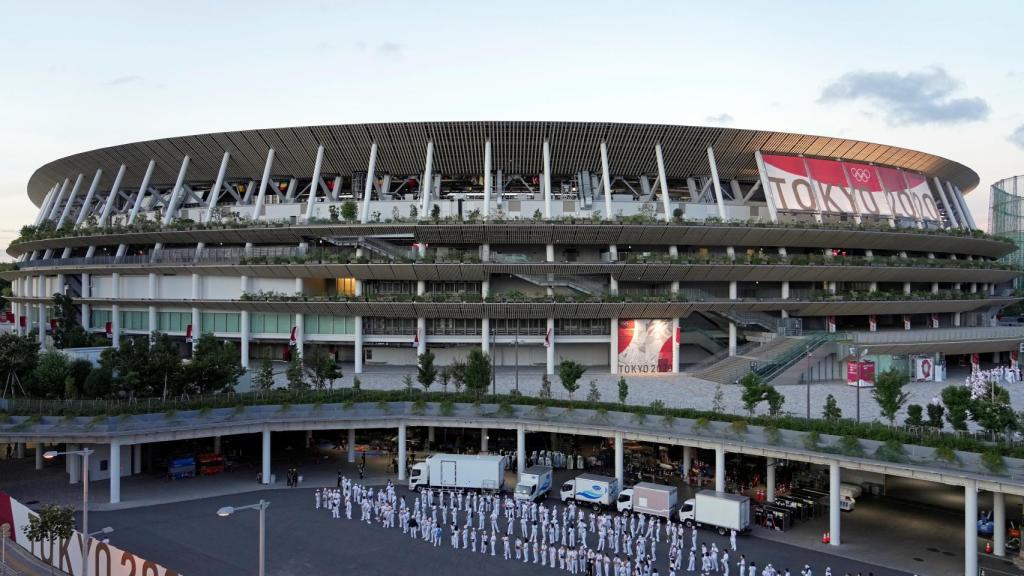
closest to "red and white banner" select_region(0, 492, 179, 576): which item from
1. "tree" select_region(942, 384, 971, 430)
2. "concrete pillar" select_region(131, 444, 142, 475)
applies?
"concrete pillar" select_region(131, 444, 142, 475)

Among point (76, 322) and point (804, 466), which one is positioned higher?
point (76, 322)

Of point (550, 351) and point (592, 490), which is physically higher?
point (550, 351)

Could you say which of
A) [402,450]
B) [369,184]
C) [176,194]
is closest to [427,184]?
[369,184]

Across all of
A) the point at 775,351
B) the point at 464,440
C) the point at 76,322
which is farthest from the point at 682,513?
the point at 76,322

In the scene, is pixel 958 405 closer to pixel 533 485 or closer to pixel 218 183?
pixel 533 485

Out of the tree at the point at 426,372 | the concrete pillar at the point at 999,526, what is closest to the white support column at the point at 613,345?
the tree at the point at 426,372

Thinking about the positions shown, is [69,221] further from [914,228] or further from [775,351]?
[914,228]
